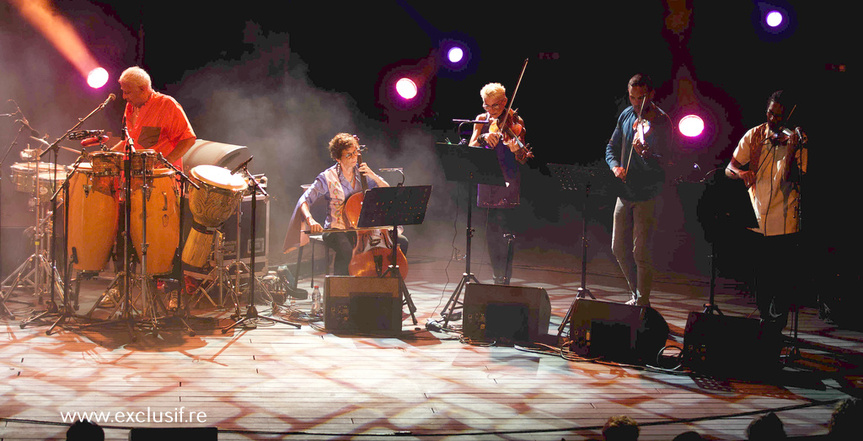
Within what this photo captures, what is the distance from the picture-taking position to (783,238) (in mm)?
5336

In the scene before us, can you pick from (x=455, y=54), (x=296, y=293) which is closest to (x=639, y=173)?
(x=296, y=293)

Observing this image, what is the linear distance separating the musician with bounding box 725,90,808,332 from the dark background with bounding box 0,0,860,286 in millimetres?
1745

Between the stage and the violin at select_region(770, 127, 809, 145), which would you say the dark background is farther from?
the stage

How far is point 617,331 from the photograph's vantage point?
4703mm

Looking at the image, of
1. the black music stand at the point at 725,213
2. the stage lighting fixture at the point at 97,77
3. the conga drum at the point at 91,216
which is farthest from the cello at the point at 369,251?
the stage lighting fixture at the point at 97,77

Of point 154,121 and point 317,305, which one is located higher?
point 154,121

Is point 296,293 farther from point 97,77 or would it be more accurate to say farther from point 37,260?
point 97,77

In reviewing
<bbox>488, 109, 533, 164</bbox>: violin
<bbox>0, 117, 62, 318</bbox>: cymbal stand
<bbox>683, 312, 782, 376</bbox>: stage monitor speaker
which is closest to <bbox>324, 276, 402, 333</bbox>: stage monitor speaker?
<bbox>488, 109, 533, 164</bbox>: violin

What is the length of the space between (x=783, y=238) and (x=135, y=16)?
642cm

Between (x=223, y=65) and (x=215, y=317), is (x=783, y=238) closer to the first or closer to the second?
(x=215, y=317)

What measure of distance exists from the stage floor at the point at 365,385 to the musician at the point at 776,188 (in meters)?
0.54

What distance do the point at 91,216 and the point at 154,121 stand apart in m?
0.97

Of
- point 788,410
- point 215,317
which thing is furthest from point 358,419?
point 215,317

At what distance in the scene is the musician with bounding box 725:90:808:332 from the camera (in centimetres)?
512
